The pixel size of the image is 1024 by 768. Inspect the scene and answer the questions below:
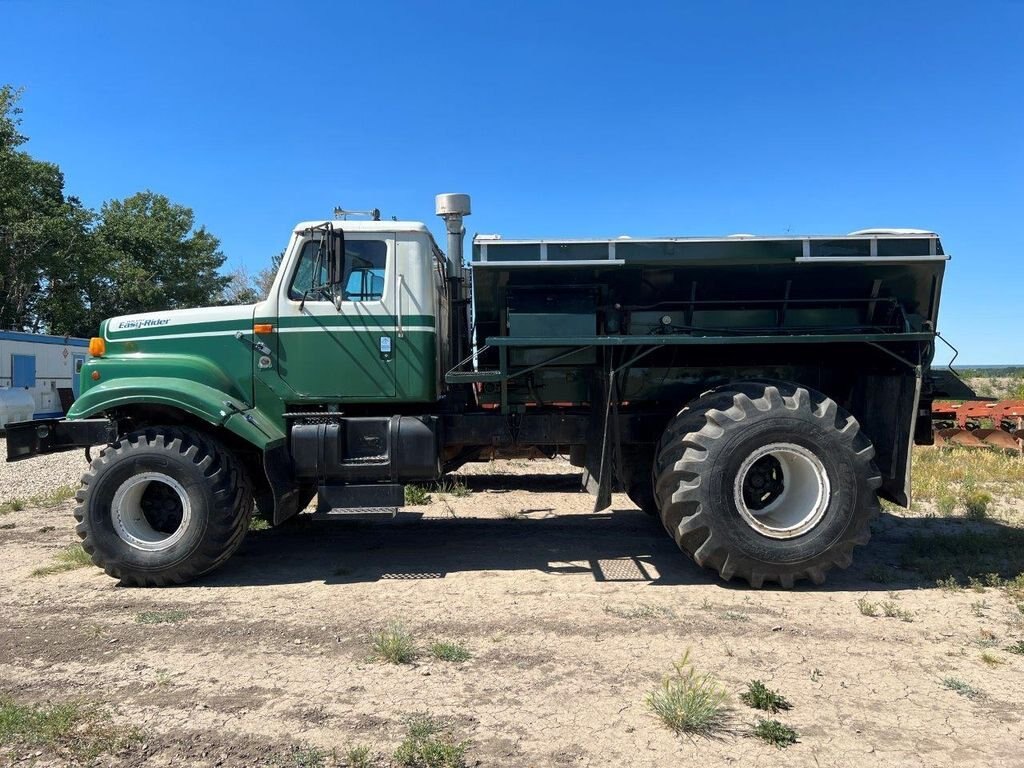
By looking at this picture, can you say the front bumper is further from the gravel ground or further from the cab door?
the gravel ground

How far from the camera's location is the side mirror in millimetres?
5516

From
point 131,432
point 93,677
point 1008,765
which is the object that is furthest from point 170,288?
point 1008,765

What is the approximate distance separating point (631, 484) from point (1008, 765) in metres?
3.95

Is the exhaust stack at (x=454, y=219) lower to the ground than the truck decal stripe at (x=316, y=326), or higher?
higher

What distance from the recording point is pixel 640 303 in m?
6.12

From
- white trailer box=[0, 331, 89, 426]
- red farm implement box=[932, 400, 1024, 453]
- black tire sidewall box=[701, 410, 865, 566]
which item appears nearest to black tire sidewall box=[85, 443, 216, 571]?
black tire sidewall box=[701, 410, 865, 566]

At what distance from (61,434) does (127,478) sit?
912 mm

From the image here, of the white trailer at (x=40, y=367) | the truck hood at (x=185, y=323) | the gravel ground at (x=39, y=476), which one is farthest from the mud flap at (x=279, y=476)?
the white trailer at (x=40, y=367)

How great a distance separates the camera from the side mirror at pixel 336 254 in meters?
5.52

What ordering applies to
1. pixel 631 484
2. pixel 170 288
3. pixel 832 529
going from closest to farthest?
pixel 832 529
pixel 631 484
pixel 170 288

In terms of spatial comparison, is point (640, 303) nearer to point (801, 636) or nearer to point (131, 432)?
point (801, 636)

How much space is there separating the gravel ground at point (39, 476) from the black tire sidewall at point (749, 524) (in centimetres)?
811

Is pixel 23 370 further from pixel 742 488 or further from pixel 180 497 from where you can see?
pixel 742 488

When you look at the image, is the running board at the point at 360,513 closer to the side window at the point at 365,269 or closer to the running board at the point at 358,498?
the running board at the point at 358,498
